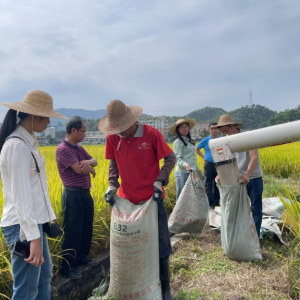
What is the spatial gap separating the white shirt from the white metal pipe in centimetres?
150

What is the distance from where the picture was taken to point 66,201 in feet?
8.39

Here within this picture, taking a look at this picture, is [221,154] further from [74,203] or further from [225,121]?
[74,203]

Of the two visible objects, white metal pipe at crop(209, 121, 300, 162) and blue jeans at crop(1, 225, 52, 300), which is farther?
white metal pipe at crop(209, 121, 300, 162)

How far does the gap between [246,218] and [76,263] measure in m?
1.74

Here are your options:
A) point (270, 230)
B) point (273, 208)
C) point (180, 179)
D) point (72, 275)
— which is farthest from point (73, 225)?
point (273, 208)

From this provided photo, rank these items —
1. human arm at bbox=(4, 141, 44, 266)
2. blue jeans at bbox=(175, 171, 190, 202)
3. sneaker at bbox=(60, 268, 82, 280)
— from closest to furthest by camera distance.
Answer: human arm at bbox=(4, 141, 44, 266) → sneaker at bbox=(60, 268, 82, 280) → blue jeans at bbox=(175, 171, 190, 202)

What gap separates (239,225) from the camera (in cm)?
255

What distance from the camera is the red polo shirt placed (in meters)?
2.17

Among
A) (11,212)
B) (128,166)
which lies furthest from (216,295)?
(11,212)

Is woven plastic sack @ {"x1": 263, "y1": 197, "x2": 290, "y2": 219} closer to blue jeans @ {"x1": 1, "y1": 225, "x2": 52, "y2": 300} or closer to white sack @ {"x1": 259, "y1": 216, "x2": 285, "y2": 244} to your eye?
white sack @ {"x1": 259, "y1": 216, "x2": 285, "y2": 244}

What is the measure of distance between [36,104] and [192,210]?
Result: 2.36 meters

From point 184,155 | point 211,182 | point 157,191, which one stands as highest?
A: point 184,155

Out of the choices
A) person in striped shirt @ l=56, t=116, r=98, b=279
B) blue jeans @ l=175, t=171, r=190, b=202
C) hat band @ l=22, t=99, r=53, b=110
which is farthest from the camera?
blue jeans @ l=175, t=171, r=190, b=202

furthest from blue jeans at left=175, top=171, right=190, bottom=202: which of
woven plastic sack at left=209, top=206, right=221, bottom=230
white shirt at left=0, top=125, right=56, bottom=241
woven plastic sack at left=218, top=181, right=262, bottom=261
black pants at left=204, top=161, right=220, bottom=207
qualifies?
white shirt at left=0, top=125, right=56, bottom=241
